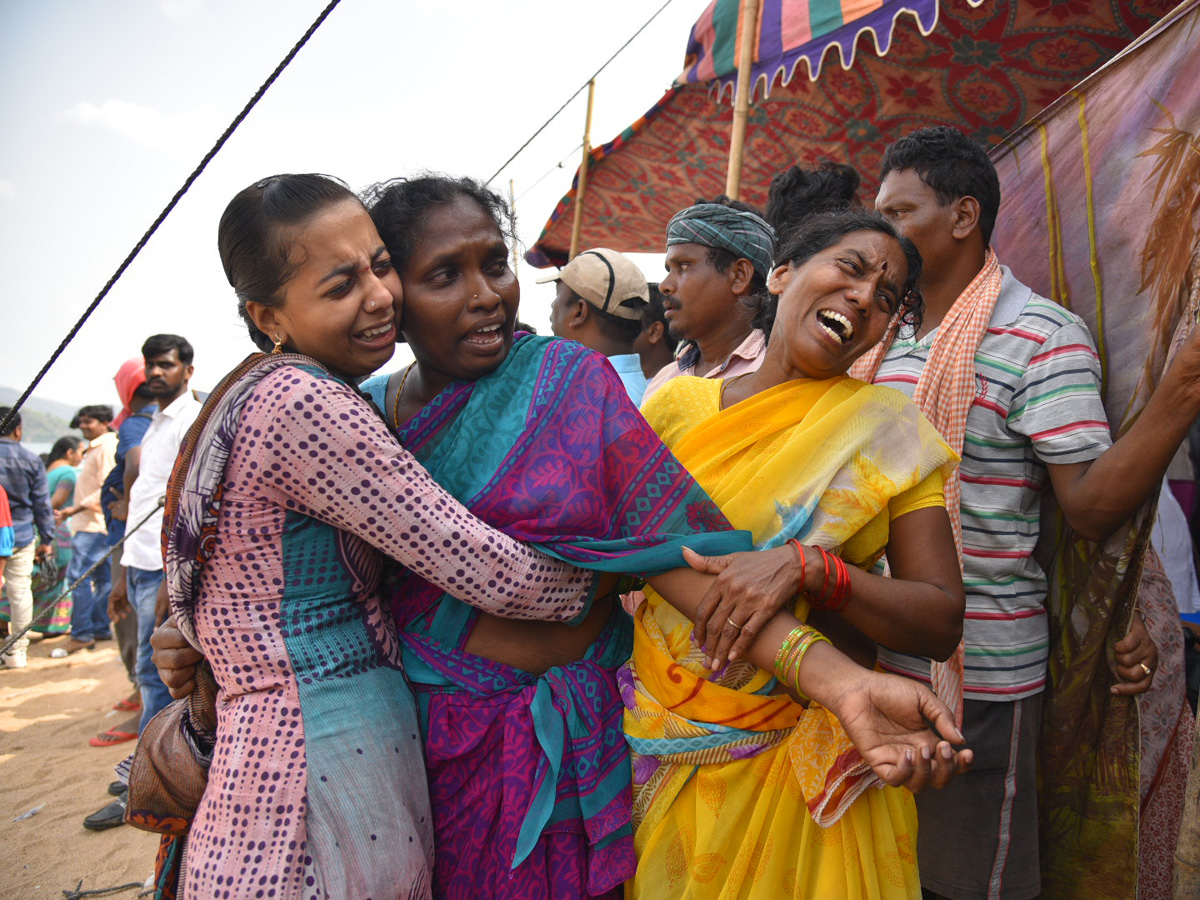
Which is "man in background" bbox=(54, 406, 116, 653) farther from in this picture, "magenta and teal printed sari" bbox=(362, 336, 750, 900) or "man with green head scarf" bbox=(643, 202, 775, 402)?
"magenta and teal printed sari" bbox=(362, 336, 750, 900)

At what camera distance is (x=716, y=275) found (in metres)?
3.04

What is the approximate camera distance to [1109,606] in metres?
1.95

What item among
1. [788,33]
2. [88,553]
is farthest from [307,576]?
[88,553]

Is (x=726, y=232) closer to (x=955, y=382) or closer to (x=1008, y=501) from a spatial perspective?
(x=955, y=382)

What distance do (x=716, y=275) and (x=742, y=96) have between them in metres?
1.45

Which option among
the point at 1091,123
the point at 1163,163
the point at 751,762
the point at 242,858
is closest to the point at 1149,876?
the point at 751,762

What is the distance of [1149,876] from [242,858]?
2.31 meters

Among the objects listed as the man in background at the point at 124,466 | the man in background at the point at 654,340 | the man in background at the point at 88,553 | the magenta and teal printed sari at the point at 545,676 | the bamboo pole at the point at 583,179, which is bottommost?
the man in background at the point at 88,553

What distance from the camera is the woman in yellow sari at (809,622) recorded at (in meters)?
1.45

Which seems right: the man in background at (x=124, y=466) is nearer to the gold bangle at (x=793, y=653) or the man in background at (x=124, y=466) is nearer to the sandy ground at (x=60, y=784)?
the sandy ground at (x=60, y=784)

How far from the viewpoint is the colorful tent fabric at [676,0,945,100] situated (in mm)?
3553

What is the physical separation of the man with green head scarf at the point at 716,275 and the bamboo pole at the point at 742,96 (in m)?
0.79

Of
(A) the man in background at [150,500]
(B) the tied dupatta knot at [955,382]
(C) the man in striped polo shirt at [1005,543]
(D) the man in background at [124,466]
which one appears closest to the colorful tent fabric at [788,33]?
(B) the tied dupatta knot at [955,382]

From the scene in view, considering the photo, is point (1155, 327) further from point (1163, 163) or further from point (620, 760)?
point (620, 760)
